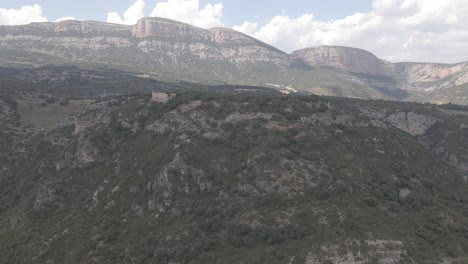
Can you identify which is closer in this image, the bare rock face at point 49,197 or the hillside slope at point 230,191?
the hillside slope at point 230,191

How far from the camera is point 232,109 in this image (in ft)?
335

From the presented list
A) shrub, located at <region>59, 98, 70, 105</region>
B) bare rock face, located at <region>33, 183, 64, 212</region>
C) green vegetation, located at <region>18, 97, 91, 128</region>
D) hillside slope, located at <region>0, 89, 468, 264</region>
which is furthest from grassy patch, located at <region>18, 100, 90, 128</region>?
bare rock face, located at <region>33, 183, 64, 212</region>

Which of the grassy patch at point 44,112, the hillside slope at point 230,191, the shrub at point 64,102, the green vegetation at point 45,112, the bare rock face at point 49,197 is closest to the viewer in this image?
the hillside slope at point 230,191

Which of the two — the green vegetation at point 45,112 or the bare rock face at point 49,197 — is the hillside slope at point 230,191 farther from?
the green vegetation at point 45,112

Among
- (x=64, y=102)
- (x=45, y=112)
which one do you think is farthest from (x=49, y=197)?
(x=64, y=102)

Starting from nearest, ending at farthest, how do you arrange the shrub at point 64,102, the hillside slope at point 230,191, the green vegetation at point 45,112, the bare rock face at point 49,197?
the hillside slope at point 230,191 → the bare rock face at point 49,197 → the green vegetation at point 45,112 → the shrub at point 64,102

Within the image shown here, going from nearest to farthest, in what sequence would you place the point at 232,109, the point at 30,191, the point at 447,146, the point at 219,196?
1. the point at 219,196
2. the point at 30,191
3. the point at 232,109
4. the point at 447,146

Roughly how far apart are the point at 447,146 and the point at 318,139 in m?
109

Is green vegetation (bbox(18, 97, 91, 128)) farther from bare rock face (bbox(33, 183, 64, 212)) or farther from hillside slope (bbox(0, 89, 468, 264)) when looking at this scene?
bare rock face (bbox(33, 183, 64, 212))

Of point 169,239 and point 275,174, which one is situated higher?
point 275,174

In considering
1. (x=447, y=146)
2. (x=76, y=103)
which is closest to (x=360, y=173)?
(x=447, y=146)

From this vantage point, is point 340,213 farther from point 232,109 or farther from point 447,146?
point 447,146

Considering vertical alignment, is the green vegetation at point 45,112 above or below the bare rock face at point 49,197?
below

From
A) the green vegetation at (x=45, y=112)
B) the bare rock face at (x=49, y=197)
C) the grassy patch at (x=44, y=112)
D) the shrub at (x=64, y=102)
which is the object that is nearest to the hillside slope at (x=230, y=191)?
the bare rock face at (x=49, y=197)
